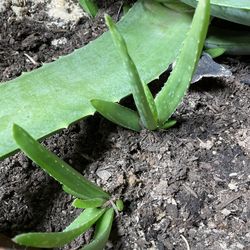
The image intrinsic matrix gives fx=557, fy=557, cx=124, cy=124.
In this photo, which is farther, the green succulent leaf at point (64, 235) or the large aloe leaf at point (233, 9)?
the large aloe leaf at point (233, 9)

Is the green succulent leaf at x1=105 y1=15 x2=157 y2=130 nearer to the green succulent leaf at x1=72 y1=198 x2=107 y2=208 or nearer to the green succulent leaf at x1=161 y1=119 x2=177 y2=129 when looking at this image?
the green succulent leaf at x1=161 y1=119 x2=177 y2=129

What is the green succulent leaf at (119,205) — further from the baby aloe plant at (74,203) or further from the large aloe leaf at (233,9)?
the large aloe leaf at (233,9)

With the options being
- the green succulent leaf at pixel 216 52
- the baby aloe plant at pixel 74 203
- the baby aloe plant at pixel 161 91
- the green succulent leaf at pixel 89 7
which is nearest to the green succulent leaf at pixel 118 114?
the baby aloe plant at pixel 161 91

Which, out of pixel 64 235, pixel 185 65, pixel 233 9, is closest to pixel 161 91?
pixel 185 65

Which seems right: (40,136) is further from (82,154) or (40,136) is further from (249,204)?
(249,204)

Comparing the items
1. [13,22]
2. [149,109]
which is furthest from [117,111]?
[13,22]

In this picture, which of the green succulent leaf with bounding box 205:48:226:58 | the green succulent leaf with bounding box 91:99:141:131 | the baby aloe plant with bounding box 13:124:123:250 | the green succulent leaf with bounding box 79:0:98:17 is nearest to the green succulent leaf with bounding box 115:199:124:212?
the baby aloe plant with bounding box 13:124:123:250
